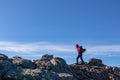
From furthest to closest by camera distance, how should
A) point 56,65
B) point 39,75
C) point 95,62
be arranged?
point 95,62 < point 56,65 < point 39,75

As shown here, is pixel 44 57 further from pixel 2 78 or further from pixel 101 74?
pixel 2 78

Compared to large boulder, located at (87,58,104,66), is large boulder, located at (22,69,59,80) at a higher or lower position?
lower

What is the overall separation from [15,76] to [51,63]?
869 centimetres

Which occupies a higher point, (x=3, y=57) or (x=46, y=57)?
(x=46, y=57)

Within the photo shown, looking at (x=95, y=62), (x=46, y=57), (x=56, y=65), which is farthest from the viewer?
(x=95, y=62)

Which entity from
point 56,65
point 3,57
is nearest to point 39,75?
point 56,65

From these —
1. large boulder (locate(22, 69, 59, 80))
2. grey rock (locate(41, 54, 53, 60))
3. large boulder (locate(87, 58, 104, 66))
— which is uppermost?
grey rock (locate(41, 54, 53, 60))

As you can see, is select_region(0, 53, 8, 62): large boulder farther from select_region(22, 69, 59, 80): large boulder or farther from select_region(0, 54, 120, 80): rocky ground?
select_region(22, 69, 59, 80): large boulder

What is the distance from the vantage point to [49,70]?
4006cm

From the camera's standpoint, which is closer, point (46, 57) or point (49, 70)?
point (49, 70)

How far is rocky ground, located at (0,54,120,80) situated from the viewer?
34594mm

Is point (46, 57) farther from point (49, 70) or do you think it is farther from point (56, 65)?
point (49, 70)

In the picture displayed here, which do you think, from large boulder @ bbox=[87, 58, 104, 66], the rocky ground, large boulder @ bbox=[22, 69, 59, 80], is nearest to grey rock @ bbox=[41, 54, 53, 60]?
the rocky ground

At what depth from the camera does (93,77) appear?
143 ft
